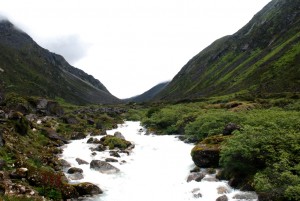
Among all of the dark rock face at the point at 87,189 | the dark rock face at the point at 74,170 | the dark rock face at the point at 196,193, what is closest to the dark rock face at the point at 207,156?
the dark rock face at the point at 196,193

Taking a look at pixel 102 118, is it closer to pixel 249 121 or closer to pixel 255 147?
pixel 249 121

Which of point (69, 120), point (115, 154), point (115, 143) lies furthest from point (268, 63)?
point (115, 154)

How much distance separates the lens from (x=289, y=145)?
2195cm

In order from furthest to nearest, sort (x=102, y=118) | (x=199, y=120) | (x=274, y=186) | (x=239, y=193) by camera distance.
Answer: (x=102, y=118) → (x=199, y=120) → (x=239, y=193) → (x=274, y=186)

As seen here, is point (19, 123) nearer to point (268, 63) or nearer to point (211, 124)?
point (211, 124)

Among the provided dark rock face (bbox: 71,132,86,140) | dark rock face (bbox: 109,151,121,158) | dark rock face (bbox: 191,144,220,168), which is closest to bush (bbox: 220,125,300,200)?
dark rock face (bbox: 191,144,220,168)

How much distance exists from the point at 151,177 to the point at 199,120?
16.1m

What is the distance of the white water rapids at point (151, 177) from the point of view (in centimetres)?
2245

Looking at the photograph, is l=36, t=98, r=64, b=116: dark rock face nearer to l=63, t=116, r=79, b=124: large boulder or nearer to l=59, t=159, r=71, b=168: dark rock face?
l=63, t=116, r=79, b=124: large boulder

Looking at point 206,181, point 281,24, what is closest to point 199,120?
point 206,181

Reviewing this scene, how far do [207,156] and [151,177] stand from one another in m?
5.38

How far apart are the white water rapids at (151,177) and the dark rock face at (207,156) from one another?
4.43ft

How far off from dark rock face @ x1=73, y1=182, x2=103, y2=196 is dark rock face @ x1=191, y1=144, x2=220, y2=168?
9.42 m

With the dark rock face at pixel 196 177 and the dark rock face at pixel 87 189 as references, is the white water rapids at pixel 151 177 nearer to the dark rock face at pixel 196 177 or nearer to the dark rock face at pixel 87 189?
the dark rock face at pixel 196 177
